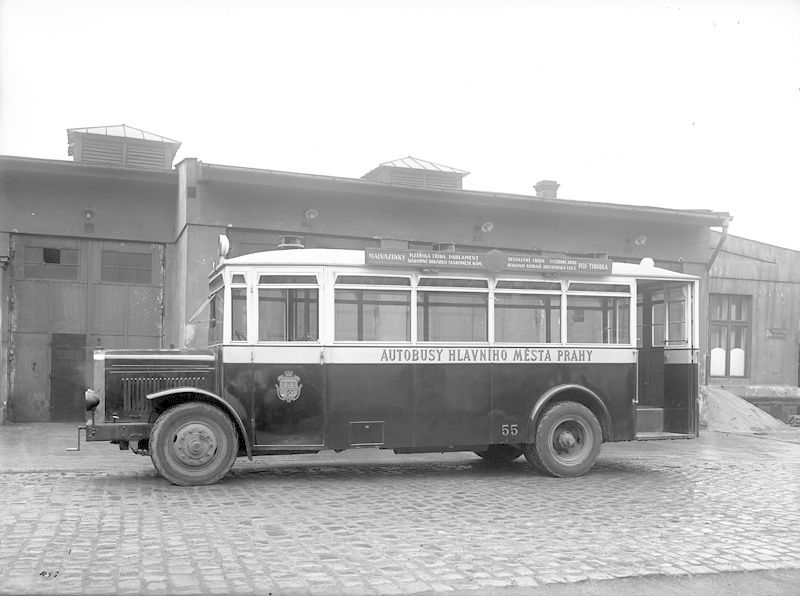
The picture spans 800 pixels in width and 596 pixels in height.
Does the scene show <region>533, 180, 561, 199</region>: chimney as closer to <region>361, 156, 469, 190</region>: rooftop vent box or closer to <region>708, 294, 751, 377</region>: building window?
<region>361, 156, 469, 190</region>: rooftop vent box

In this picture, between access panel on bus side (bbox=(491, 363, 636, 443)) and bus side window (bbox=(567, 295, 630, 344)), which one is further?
bus side window (bbox=(567, 295, 630, 344))

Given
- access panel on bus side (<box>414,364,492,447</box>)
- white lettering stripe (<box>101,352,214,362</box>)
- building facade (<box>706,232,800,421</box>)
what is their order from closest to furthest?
white lettering stripe (<box>101,352,214,362</box>), access panel on bus side (<box>414,364,492,447</box>), building facade (<box>706,232,800,421</box>)

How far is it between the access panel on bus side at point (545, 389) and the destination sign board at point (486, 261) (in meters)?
1.20

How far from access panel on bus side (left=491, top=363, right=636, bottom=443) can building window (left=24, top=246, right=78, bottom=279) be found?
10244 mm

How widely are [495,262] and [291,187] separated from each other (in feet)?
22.7

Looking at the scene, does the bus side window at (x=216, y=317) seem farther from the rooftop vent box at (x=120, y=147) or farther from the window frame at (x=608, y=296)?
the rooftop vent box at (x=120, y=147)

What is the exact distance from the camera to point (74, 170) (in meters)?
16.8

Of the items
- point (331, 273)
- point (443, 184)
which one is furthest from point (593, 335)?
point (443, 184)

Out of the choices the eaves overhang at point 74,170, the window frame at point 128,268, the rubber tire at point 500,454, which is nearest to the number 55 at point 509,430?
the rubber tire at point 500,454

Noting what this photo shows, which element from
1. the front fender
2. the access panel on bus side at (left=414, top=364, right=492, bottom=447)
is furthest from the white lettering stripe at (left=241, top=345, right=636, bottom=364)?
the front fender

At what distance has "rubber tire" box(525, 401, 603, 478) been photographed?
10.7 metres

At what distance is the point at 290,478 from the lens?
1041 centimetres

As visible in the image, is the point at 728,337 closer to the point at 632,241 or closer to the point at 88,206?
the point at 632,241

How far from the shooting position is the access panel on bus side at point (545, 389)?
10719 mm
